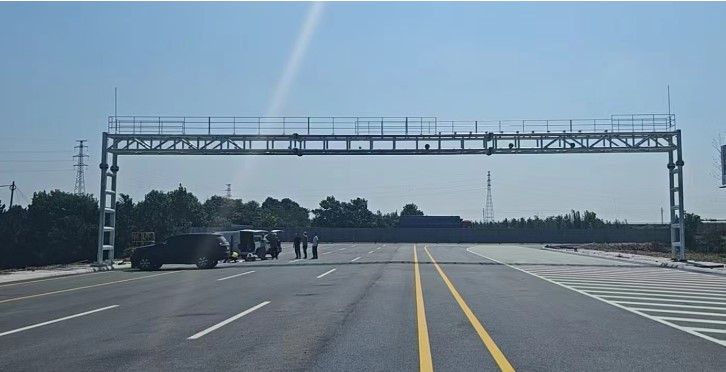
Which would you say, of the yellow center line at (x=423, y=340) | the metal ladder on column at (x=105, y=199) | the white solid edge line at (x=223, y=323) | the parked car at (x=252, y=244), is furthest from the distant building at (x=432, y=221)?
the white solid edge line at (x=223, y=323)

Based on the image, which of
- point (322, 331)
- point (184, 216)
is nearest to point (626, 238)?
point (184, 216)

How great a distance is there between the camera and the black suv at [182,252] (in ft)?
111

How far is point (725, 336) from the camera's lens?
37.8ft

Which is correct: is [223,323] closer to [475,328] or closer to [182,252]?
[475,328]

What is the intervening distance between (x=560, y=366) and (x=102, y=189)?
32.5 m

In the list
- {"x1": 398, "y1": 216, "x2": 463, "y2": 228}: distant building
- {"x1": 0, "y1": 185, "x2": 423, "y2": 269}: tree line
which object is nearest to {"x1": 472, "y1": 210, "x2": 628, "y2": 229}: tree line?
{"x1": 398, "y1": 216, "x2": 463, "y2": 228}: distant building

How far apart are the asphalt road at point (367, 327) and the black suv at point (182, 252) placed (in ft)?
35.5

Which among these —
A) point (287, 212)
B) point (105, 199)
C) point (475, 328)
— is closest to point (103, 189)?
point (105, 199)

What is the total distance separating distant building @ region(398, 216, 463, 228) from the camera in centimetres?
11512

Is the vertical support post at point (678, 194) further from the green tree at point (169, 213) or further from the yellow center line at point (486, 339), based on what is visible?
the green tree at point (169, 213)

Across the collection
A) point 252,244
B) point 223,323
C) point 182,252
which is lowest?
point 223,323

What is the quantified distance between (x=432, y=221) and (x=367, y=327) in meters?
104

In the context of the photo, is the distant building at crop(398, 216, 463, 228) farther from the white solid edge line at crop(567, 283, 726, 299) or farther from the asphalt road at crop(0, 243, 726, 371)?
the white solid edge line at crop(567, 283, 726, 299)

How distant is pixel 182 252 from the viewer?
34125mm
